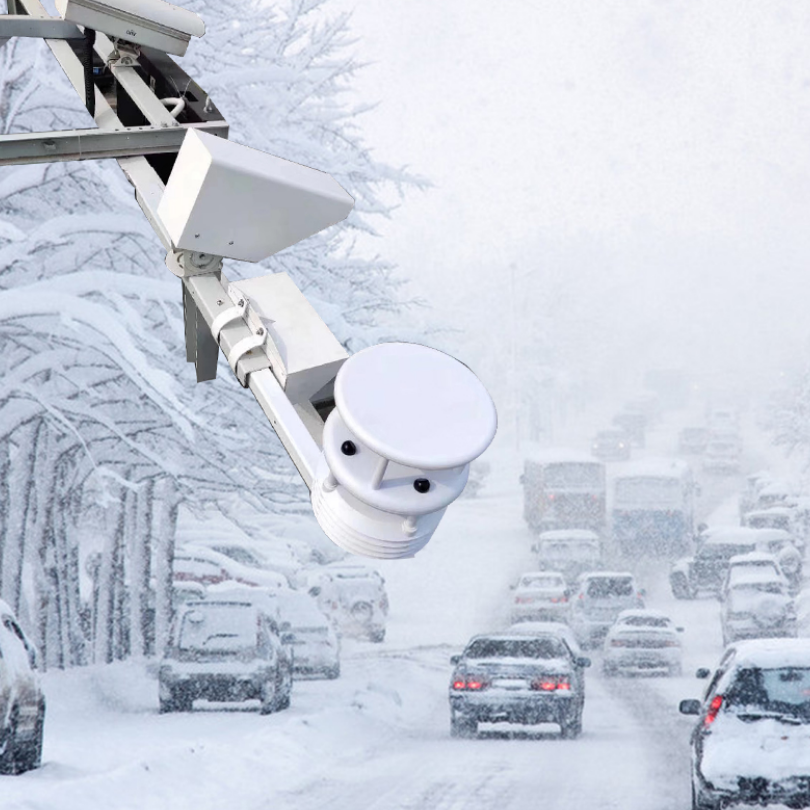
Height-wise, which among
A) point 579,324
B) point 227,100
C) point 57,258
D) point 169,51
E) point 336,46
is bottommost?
point 169,51

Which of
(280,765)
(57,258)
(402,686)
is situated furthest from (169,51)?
(402,686)

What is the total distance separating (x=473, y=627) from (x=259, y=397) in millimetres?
41790

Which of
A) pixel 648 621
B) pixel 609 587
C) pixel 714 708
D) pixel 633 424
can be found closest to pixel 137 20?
pixel 714 708

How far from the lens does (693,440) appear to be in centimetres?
8262

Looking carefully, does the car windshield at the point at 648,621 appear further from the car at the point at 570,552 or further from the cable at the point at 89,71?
the cable at the point at 89,71

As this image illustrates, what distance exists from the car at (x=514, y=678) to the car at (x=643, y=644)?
275 inches

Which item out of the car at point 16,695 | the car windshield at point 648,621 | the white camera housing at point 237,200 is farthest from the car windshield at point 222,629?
the white camera housing at point 237,200

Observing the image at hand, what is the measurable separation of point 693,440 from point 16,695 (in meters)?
70.8

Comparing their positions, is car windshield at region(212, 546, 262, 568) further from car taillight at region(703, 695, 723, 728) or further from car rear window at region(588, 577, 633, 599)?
car taillight at region(703, 695, 723, 728)

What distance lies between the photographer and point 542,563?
152 feet

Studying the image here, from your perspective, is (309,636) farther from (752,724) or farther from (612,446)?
(612,446)

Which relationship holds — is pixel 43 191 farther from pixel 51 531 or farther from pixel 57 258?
pixel 51 531

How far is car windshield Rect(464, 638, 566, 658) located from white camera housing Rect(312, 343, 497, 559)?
733 inches

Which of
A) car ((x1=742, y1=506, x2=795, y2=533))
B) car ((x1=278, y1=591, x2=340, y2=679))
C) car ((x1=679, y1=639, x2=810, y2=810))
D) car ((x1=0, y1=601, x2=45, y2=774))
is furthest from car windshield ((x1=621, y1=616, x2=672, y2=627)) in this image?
car ((x1=742, y1=506, x2=795, y2=533))
